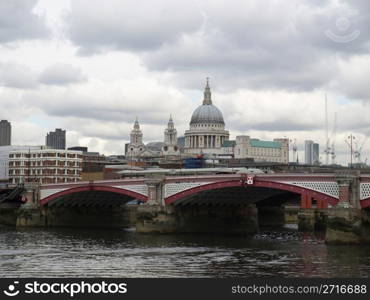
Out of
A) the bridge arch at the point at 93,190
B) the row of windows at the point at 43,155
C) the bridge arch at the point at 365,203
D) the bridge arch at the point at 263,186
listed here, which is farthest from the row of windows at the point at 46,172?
the bridge arch at the point at 365,203

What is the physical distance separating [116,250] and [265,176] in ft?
63.2

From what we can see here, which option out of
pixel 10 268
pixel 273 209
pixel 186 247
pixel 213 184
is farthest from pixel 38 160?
pixel 10 268

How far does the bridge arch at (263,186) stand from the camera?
74.1m

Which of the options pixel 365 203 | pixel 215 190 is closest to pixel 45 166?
pixel 215 190

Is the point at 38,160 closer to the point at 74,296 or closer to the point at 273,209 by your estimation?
the point at 273,209

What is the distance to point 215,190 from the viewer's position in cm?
8694

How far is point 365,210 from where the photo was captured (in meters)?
71.6

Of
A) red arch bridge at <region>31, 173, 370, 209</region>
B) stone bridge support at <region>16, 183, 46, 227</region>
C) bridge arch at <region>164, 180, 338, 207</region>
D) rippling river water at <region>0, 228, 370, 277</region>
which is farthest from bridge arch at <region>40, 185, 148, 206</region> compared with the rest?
rippling river water at <region>0, 228, 370, 277</region>

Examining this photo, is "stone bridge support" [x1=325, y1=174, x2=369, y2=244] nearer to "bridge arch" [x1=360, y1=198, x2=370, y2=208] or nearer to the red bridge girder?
"bridge arch" [x1=360, y1=198, x2=370, y2=208]

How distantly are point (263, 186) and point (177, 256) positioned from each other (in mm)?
20470

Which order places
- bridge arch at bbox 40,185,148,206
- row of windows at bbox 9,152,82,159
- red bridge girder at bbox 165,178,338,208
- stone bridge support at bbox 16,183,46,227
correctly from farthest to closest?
row of windows at bbox 9,152,82,159, stone bridge support at bbox 16,183,46,227, bridge arch at bbox 40,185,148,206, red bridge girder at bbox 165,178,338,208

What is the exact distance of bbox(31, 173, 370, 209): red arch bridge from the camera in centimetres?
7100

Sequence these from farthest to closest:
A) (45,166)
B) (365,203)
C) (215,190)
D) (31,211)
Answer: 1. (45,166)
2. (31,211)
3. (215,190)
4. (365,203)

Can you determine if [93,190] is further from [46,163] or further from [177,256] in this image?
[46,163]
